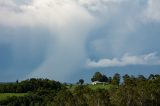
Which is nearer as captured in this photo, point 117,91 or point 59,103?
point 117,91

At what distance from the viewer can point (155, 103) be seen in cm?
16888

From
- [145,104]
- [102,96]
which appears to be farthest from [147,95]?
[102,96]

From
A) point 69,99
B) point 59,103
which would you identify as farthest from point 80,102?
point 59,103

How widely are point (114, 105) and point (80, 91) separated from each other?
23.0 meters

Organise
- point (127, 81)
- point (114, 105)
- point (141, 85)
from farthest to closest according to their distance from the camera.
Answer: point (127, 81) < point (141, 85) < point (114, 105)

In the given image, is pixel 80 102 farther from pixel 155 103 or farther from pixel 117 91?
pixel 155 103

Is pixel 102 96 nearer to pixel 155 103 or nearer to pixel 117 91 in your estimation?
pixel 117 91

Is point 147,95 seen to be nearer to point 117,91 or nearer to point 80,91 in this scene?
point 117,91

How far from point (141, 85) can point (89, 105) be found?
65.2 feet

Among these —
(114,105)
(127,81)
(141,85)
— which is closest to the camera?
(114,105)

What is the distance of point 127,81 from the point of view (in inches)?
7362

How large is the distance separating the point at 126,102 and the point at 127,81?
22.2 metres

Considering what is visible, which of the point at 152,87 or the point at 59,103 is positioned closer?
the point at 152,87

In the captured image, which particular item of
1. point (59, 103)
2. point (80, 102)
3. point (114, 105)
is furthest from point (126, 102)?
point (59, 103)
